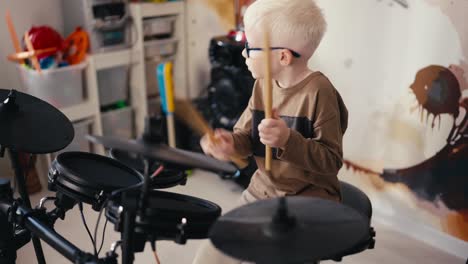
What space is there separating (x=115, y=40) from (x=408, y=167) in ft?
5.09

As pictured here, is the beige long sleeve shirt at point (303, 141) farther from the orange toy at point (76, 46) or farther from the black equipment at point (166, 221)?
the orange toy at point (76, 46)

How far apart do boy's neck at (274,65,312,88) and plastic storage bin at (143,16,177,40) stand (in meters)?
1.59

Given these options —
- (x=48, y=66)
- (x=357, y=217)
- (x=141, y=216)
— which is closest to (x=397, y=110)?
(x=357, y=217)

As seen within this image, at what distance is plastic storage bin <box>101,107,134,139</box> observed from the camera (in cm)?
274

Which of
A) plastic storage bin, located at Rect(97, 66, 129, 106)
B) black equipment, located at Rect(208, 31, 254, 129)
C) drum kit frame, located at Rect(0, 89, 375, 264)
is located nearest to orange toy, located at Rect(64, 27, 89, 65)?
plastic storage bin, located at Rect(97, 66, 129, 106)

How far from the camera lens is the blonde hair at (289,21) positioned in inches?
47.6

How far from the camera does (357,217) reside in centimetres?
99

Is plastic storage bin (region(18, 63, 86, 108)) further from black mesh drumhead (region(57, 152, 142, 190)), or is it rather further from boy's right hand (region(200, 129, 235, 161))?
boy's right hand (region(200, 129, 235, 161))

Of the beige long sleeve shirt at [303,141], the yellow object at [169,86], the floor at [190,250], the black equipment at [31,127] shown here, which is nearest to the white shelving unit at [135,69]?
the floor at [190,250]

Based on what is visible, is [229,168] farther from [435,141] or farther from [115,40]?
[115,40]

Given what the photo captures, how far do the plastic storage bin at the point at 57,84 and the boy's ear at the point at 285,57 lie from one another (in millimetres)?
1414

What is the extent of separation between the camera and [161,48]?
288 cm

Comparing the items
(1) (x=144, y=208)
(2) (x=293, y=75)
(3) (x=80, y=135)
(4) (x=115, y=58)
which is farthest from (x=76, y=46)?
(1) (x=144, y=208)

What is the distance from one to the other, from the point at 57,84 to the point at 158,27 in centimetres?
68
